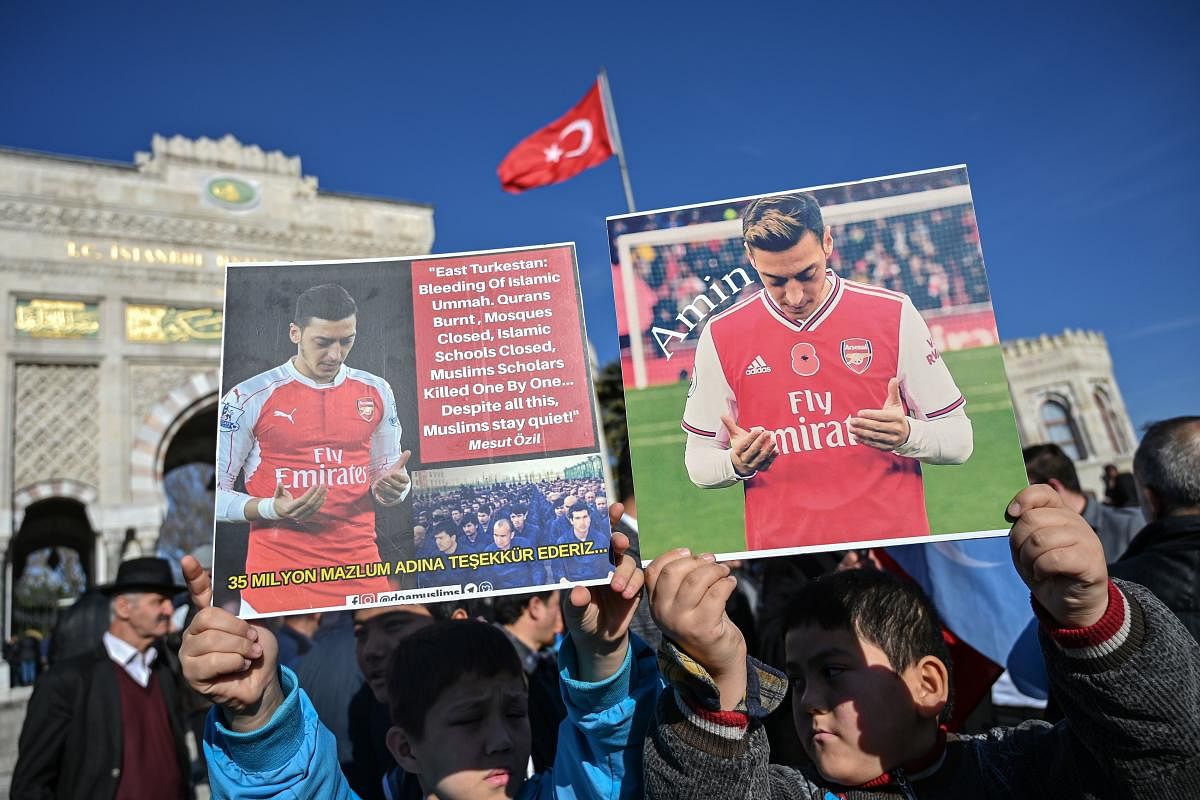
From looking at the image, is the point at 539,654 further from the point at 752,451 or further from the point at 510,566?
the point at 752,451

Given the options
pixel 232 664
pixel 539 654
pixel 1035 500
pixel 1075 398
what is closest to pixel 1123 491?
pixel 539 654

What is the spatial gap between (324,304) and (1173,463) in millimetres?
2837

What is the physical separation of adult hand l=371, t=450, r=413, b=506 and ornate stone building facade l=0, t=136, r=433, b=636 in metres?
13.4

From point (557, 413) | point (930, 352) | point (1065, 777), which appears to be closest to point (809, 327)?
point (930, 352)

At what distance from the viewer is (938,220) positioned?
2102 mm

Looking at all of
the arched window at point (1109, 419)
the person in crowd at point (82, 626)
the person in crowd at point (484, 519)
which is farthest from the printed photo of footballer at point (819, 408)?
the arched window at point (1109, 419)

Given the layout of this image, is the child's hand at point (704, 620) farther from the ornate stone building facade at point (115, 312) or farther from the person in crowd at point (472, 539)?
the ornate stone building facade at point (115, 312)

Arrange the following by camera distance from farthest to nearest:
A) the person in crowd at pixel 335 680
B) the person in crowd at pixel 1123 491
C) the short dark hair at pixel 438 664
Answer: the person in crowd at pixel 1123 491 → the person in crowd at pixel 335 680 → the short dark hair at pixel 438 664

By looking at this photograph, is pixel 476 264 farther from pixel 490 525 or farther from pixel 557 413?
pixel 490 525

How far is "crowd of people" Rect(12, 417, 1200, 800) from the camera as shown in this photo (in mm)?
1269

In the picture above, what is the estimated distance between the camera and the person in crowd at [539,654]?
2818 mm

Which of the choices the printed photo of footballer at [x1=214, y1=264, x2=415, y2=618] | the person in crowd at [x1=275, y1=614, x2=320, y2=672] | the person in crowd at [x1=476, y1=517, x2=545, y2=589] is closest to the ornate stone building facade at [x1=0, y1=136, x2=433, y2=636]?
the person in crowd at [x1=275, y1=614, x2=320, y2=672]

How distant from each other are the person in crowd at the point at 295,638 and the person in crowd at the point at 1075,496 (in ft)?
13.5

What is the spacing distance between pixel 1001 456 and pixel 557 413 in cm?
120
